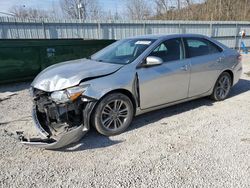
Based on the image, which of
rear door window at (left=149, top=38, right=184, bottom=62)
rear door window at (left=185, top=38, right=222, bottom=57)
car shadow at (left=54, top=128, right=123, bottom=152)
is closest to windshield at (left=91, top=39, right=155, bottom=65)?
rear door window at (left=149, top=38, right=184, bottom=62)

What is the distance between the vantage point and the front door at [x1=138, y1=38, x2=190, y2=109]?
3.61 m

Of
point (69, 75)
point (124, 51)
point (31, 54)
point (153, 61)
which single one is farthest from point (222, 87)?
point (31, 54)

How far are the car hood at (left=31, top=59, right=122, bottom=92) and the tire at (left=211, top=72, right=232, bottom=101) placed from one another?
2.57 meters

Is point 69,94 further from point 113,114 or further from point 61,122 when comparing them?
point 113,114

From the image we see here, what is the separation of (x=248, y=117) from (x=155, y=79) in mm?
1984

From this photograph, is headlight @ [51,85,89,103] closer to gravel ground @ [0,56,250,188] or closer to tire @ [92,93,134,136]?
tire @ [92,93,134,136]

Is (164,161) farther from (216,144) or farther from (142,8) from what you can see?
(142,8)

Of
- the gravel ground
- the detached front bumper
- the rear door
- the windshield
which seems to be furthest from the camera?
the rear door

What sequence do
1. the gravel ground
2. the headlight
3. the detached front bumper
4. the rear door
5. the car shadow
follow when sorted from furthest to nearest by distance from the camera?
the rear door → the car shadow → the headlight → the detached front bumper → the gravel ground

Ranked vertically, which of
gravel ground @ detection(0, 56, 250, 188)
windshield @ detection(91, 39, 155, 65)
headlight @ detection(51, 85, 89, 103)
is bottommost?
gravel ground @ detection(0, 56, 250, 188)

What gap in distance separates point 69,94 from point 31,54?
4575 mm

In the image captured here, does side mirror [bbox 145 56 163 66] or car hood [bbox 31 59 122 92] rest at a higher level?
side mirror [bbox 145 56 163 66]

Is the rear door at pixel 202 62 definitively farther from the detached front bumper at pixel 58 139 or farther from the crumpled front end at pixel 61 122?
the detached front bumper at pixel 58 139

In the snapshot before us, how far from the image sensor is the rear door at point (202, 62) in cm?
423
